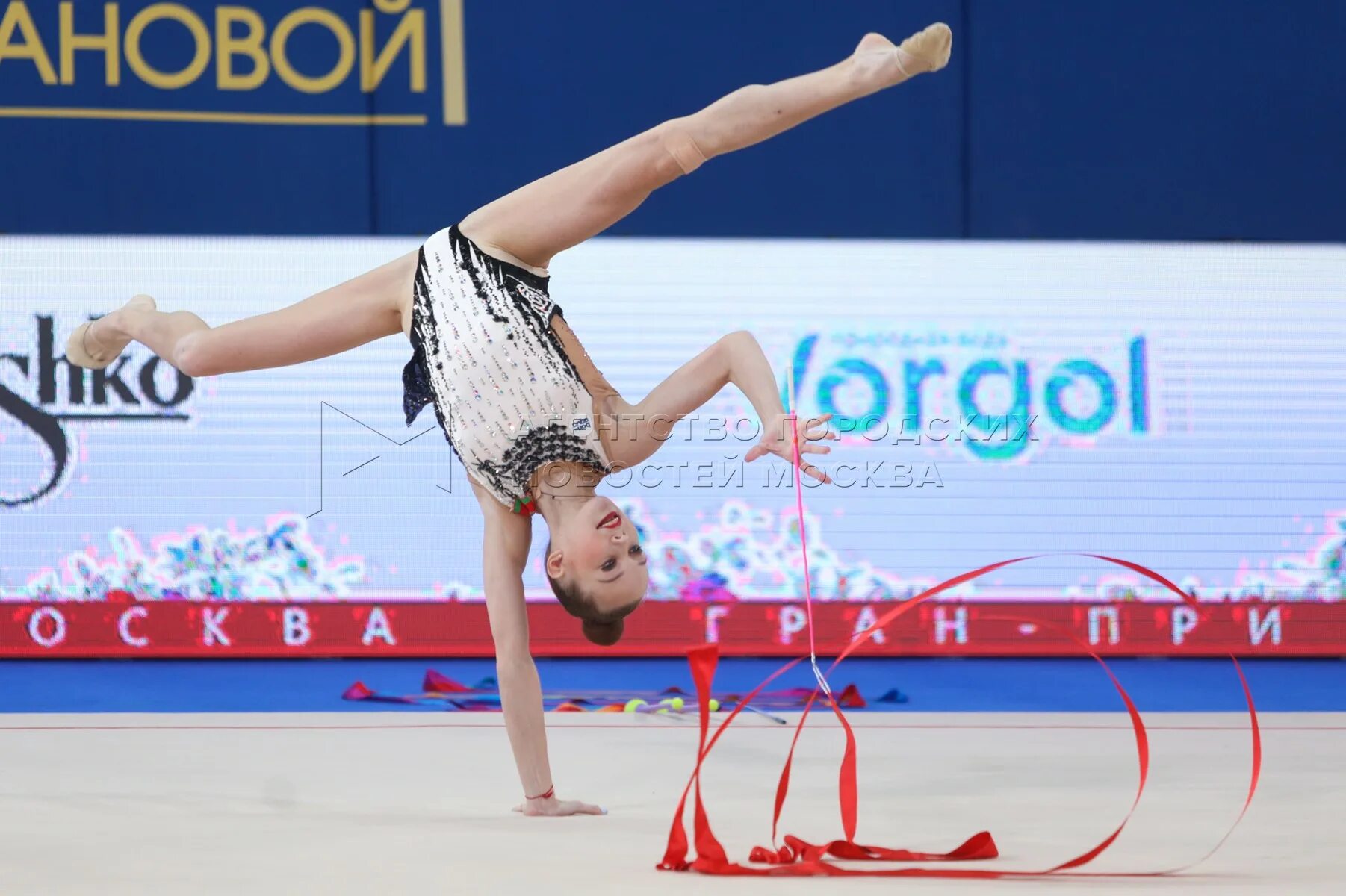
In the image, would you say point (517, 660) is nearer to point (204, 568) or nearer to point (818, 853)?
point (818, 853)

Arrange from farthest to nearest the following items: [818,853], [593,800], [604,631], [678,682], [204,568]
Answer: [204,568] < [678,682] < [593,800] < [604,631] < [818,853]

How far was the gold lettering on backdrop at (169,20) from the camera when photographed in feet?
16.8

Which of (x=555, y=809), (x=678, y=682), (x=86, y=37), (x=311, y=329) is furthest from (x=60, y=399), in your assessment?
(x=555, y=809)

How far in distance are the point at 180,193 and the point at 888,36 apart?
9.22 feet

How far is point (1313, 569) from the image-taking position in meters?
5.14

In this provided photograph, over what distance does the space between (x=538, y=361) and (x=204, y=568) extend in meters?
2.80

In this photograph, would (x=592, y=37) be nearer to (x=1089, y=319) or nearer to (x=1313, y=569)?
(x=1089, y=319)

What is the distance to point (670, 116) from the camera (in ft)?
17.6

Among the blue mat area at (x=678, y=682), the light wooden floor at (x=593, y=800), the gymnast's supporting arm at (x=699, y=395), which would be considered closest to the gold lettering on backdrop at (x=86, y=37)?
the blue mat area at (x=678, y=682)

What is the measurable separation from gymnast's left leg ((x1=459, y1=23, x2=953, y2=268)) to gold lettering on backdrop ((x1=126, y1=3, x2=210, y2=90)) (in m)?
2.86

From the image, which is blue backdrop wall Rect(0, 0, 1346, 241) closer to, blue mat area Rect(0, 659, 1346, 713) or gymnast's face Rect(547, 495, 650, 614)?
blue mat area Rect(0, 659, 1346, 713)

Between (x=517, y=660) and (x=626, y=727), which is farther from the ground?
(x=517, y=660)

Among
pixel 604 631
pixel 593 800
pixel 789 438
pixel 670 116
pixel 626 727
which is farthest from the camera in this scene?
pixel 670 116

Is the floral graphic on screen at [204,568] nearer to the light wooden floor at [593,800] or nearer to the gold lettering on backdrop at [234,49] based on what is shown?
the light wooden floor at [593,800]
